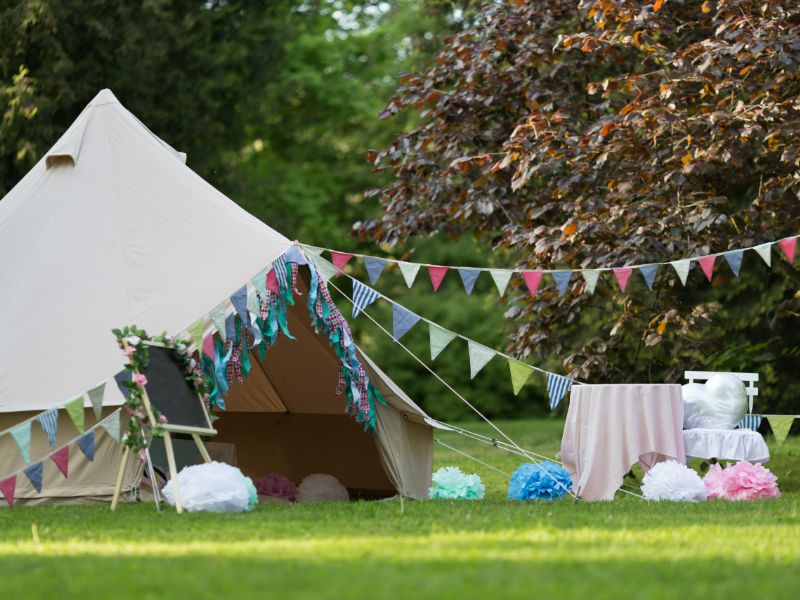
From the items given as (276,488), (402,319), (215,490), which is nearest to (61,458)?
(215,490)

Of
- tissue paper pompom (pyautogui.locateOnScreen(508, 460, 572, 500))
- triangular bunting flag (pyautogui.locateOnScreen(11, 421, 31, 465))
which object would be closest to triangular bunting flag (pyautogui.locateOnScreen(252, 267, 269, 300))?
triangular bunting flag (pyautogui.locateOnScreen(11, 421, 31, 465))

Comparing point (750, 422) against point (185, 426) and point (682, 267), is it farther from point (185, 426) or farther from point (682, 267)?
point (185, 426)

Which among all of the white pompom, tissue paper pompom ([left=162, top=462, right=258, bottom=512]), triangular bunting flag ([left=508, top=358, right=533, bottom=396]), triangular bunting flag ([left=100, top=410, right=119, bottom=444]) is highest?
triangular bunting flag ([left=508, top=358, right=533, bottom=396])

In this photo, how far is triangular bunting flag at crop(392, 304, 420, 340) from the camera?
25.3ft

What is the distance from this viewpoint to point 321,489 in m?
8.59

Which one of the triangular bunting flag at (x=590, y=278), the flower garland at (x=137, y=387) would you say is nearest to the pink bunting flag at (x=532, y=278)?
the triangular bunting flag at (x=590, y=278)

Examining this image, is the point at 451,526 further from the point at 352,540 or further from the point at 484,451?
the point at 484,451

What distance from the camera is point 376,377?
26.2 feet

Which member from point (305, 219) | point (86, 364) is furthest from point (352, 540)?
point (305, 219)

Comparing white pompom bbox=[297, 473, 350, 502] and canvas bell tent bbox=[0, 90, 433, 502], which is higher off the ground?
canvas bell tent bbox=[0, 90, 433, 502]

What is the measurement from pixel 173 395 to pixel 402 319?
1.75 m

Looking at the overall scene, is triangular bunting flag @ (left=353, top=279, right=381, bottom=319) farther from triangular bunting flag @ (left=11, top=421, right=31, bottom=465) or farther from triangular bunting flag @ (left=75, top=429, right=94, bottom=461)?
triangular bunting flag @ (left=11, top=421, right=31, bottom=465)

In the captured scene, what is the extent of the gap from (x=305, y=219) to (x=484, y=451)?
7764 mm

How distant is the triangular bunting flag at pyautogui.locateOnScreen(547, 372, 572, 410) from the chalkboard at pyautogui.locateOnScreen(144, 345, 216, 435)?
2.52m
